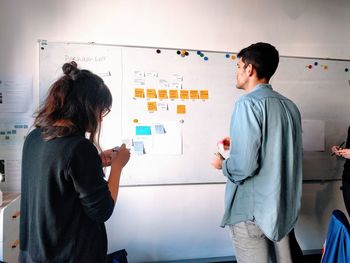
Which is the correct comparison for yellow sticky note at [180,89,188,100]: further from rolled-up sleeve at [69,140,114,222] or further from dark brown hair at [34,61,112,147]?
rolled-up sleeve at [69,140,114,222]

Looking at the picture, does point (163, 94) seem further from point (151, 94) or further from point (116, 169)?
point (116, 169)

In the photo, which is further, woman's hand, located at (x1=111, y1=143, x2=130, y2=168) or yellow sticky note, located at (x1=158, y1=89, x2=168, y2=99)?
yellow sticky note, located at (x1=158, y1=89, x2=168, y2=99)

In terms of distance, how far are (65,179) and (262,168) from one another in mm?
818

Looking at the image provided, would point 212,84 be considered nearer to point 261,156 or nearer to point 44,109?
point 261,156

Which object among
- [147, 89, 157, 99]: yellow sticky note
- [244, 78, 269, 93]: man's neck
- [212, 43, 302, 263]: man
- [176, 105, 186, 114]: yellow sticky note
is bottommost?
[212, 43, 302, 263]: man

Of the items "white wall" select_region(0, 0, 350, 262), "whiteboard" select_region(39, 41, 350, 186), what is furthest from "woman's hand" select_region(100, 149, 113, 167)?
"white wall" select_region(0, 0, 350, 262)

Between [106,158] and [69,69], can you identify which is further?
[106,158]

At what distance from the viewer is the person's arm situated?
95cm

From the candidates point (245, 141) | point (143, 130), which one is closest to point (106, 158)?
point (245, 141)

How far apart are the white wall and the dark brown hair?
127cm

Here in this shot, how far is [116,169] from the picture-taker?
1001 millimetres

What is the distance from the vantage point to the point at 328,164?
2389 mm

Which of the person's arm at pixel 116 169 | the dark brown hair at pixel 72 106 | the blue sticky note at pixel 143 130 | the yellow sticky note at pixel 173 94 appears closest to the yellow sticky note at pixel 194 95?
the yellow sticky note at pixel 173 94

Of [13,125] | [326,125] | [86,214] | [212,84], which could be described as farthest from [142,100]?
[326,125]
